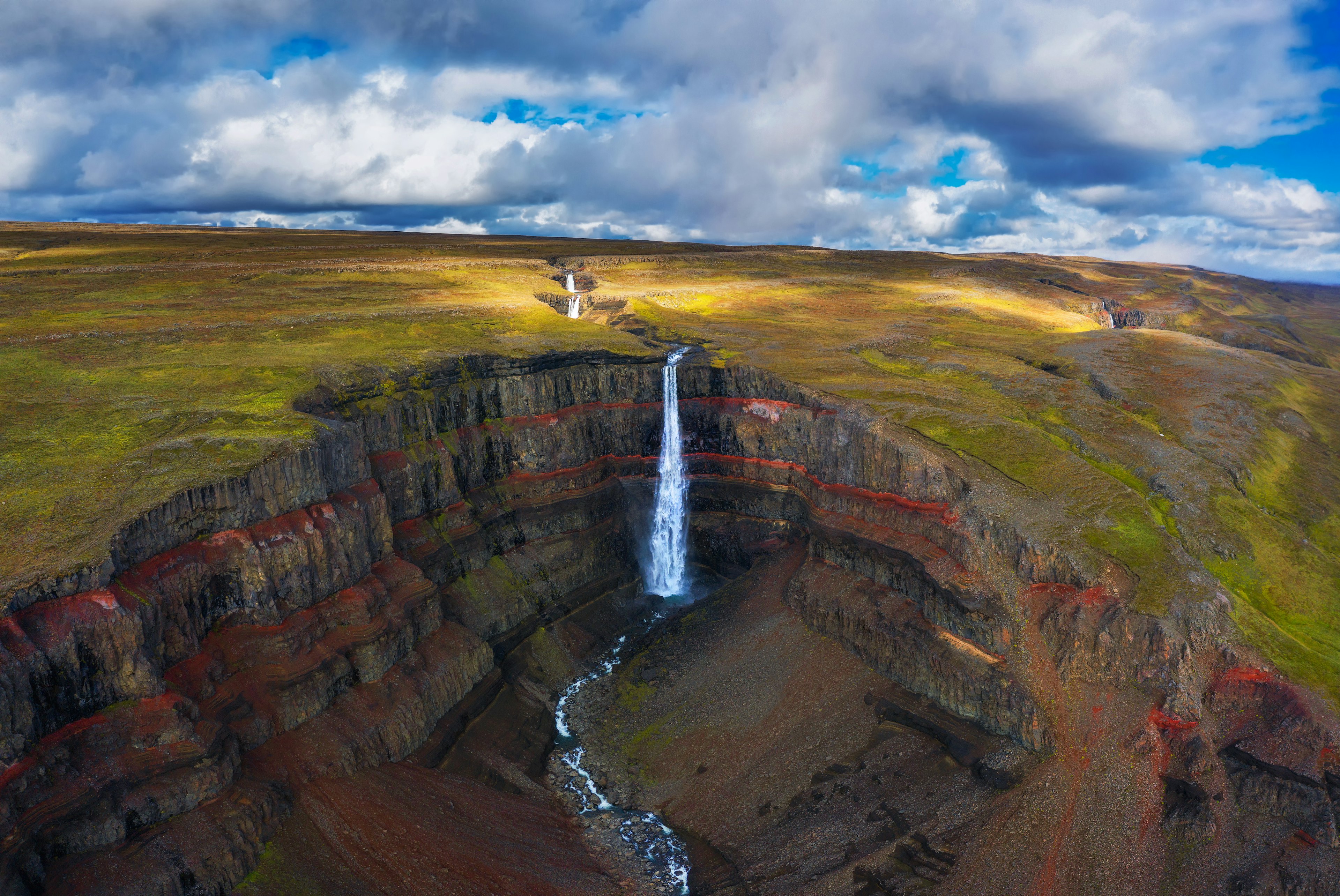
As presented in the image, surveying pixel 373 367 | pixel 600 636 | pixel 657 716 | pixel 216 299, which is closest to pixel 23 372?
pixel 373 367

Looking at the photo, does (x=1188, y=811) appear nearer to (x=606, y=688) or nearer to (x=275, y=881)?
Answer: (x=606, y=688)

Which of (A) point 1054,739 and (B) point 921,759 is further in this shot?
(B) point 921,759

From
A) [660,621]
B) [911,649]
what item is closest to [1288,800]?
[911,649]

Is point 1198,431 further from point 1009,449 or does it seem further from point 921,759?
point 921,759

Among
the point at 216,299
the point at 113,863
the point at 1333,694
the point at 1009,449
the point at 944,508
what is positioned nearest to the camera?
the point at 113,863

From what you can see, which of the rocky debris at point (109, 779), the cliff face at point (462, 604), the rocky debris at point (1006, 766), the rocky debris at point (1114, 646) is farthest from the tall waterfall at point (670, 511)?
the rocky debris at point (109, 779)

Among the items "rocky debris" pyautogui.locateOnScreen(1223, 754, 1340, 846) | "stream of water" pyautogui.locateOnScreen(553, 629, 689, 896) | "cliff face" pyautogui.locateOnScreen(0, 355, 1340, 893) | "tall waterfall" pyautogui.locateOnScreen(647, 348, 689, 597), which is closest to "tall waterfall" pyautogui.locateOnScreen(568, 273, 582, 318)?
"tall waterfall" pyautogui.locateOnScreen(647, 348, 689, 597)

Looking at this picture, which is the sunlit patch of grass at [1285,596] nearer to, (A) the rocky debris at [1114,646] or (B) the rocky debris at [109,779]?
(A) the rocky debris at [1114,646]
